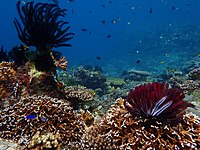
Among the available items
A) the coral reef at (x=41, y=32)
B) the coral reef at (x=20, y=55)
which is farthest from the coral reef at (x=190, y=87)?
the coral reef at (x=20, y=55)

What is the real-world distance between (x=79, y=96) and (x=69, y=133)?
84.3 inches

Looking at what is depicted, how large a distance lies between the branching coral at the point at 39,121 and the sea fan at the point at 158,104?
4.93ft

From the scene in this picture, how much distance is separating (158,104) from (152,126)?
0.42 metres

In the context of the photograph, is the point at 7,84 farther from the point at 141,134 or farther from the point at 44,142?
the point at 141,134

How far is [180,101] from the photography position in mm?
4008

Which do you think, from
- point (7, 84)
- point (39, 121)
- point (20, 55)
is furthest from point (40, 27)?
point (39, 121)

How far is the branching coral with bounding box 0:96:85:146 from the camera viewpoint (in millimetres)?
4629

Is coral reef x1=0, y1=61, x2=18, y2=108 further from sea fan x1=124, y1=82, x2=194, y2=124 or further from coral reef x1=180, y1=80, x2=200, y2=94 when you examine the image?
coral reef x1=180, y1=80, x2=200, y2=94

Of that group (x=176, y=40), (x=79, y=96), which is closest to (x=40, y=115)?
(x=79, y=96)

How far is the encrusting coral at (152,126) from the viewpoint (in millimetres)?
3863

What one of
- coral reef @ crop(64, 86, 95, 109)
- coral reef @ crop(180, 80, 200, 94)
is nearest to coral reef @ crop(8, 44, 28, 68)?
coral reef @ crop(64, 86, 95, 109)

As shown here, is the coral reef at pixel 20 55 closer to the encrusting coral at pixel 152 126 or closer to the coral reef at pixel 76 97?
the coral reef at pixel 76 97

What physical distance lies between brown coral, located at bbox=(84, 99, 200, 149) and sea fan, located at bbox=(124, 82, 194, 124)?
0.13m

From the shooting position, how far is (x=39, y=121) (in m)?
4.73
